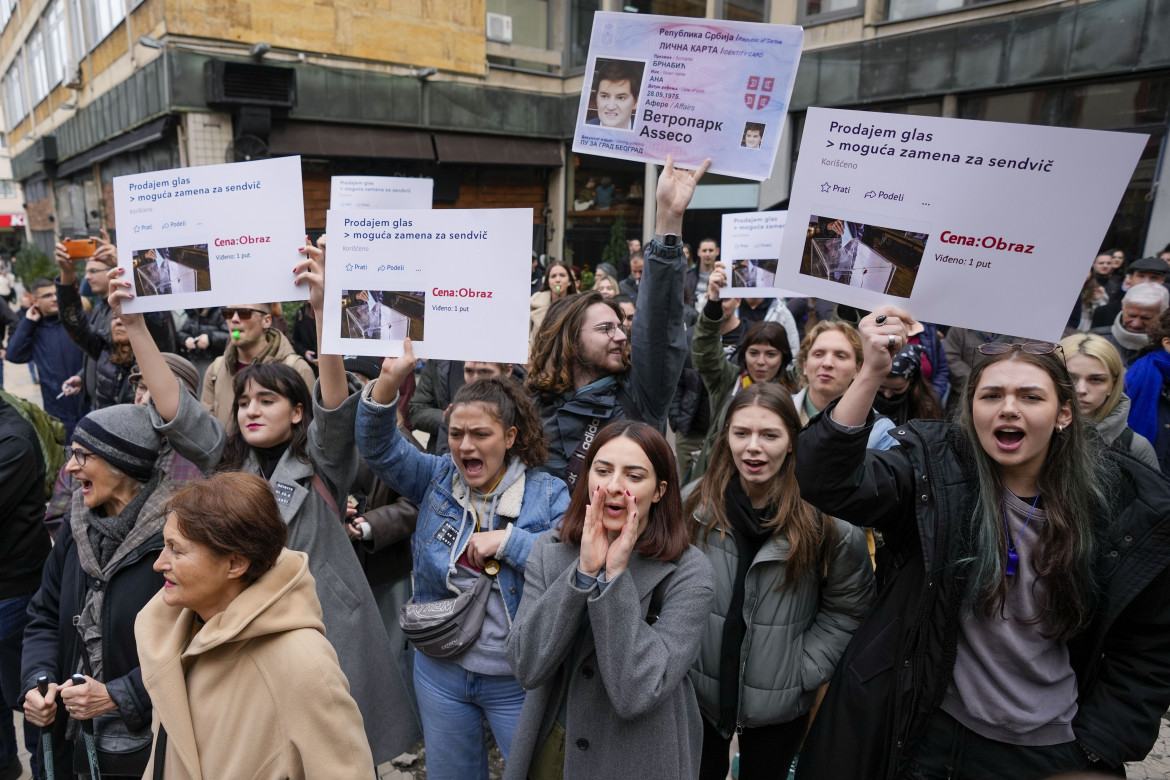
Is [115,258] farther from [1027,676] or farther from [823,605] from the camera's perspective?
[1027,676]

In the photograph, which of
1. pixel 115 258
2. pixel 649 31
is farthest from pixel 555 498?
pixel 115 258

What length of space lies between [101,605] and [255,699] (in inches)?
34.4

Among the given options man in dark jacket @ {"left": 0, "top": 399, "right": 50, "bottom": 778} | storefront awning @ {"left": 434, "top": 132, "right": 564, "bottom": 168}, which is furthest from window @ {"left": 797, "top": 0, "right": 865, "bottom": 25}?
man in dark jacket @ {"left": 0, "top": 399, "right": 50, "bottom": 778}

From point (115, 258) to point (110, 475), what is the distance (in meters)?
1.16

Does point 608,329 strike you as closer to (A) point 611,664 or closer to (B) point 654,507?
(B) point 654,507

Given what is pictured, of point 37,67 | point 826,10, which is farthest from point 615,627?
point 37,67

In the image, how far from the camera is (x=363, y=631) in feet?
9.04

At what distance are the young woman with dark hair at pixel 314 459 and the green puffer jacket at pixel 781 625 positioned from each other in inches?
47.5

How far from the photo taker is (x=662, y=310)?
9.12 feet

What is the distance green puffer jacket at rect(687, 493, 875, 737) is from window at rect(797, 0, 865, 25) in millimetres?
11488

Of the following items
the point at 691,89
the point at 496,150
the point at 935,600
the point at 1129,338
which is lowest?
the point at 935,600

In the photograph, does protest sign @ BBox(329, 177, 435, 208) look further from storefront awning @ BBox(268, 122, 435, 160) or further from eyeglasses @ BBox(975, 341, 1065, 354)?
storefront awning @ BBox(268, 122, 435, 160)

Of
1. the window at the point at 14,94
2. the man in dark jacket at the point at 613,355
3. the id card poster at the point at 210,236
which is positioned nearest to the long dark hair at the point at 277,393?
the id card poster at the point at 210,236

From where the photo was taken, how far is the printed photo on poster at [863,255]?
2.14 metres
